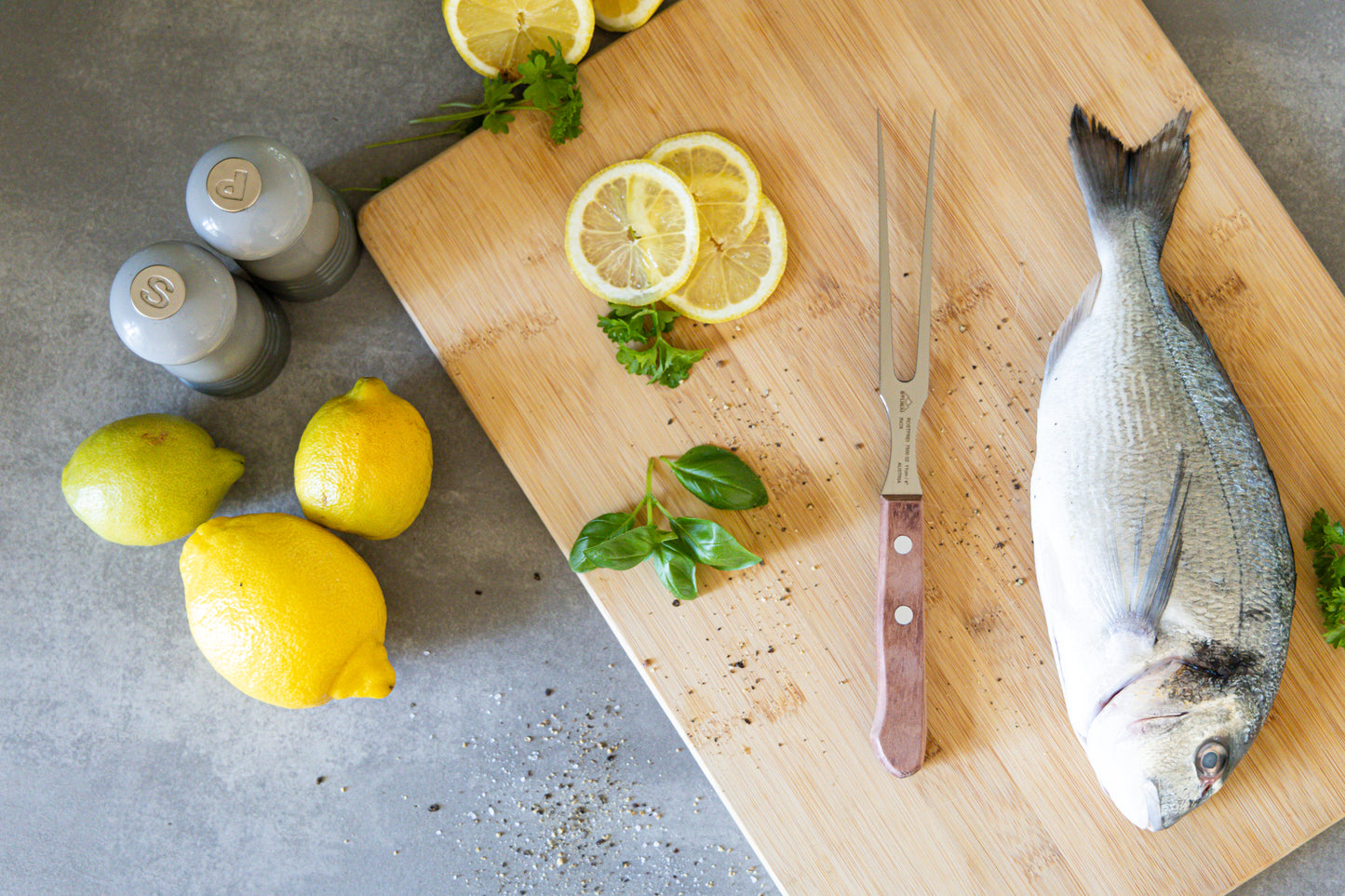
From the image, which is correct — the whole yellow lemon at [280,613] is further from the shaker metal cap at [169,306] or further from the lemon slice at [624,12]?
the lemon slice at [624,12]

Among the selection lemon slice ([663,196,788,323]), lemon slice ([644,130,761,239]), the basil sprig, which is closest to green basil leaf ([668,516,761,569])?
the basil sprig

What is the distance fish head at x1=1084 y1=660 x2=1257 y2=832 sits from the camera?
1148 mm

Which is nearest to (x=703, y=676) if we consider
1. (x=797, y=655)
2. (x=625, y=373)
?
(x=797, y=655)

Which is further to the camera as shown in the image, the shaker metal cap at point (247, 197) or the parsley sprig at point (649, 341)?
the parsley sprig at point (649, 341)

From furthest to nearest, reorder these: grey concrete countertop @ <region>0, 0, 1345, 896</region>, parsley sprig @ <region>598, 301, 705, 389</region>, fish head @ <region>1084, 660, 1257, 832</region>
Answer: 1. grey concrete countertop @ <region>0, 0, 1345, 896</region>
2. parsley sprig @ <region>598, 301, 705, 389</region>
3. fish head @ <region>1084, 660, 1257, 832</region>

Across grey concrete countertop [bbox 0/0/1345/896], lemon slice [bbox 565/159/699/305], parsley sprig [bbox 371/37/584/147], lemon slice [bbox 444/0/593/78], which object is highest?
lemon slice [bbox 444/0/593/78]

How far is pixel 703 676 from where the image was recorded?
130 centimetres

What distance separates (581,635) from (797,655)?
1.25ft

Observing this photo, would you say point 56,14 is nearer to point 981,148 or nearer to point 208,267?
point 208,267

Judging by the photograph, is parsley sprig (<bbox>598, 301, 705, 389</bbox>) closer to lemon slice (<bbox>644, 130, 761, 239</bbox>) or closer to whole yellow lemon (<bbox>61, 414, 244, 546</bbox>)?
lemon slice (<bbox>644, 130, 761, 239</bbox>)

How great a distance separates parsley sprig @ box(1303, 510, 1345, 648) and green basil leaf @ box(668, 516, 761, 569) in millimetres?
910

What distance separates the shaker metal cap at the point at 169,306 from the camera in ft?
3.44

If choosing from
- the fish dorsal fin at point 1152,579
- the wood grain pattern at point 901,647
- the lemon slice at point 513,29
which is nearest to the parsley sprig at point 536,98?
the lemon slice at point 513,29

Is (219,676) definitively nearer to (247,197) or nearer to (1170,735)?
(247,197)
